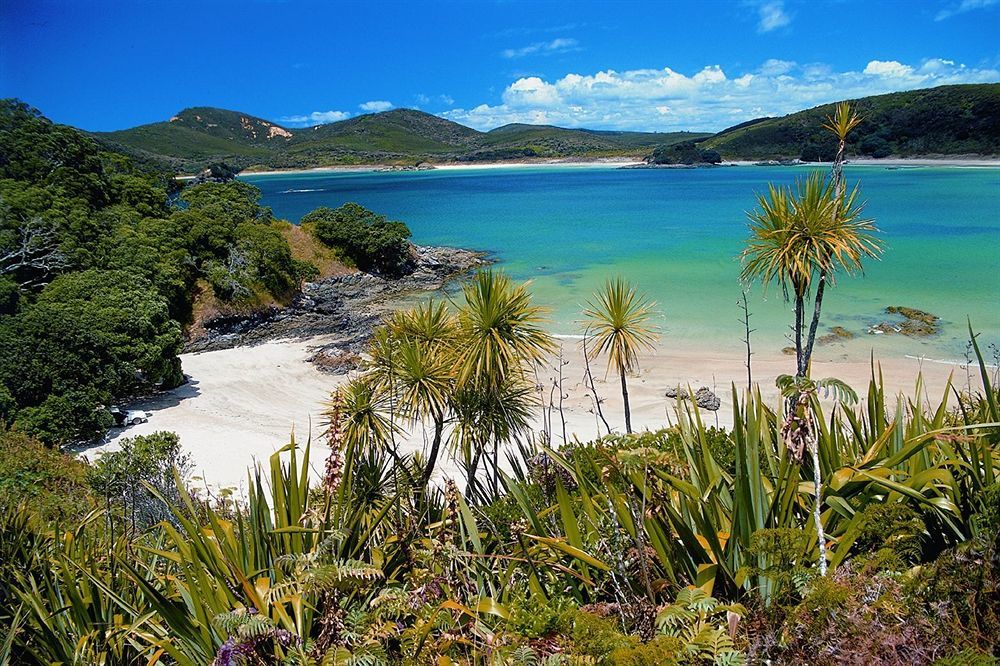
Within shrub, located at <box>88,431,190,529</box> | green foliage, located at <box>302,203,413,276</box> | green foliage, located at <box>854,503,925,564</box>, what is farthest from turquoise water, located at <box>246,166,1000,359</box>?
green foliage, located at <box>854,503,925,564</box>

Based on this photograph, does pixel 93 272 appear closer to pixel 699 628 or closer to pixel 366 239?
pixel 366 239

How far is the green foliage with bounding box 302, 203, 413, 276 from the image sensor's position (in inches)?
1385

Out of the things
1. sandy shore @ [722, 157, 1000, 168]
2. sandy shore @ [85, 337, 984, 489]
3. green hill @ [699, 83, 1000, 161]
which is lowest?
sandy shore @ [85, 337, 984, 489]

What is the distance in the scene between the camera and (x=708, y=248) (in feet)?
136

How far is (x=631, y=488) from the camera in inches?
137

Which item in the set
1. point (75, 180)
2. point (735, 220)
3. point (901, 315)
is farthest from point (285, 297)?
point (735, 220)

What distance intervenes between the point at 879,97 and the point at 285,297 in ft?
510

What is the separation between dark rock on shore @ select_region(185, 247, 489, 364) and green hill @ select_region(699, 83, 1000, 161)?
91533 millimetres

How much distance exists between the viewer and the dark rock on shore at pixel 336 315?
861 inches

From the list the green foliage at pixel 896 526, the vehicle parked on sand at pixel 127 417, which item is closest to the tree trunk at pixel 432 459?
the green foliage at pixel 896 526

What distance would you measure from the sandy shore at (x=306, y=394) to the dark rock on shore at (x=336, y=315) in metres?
1.14

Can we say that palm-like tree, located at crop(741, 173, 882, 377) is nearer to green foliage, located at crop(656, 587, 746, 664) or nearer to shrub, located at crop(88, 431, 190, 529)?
green foliage, located at crop(656, 587, 746, 664)

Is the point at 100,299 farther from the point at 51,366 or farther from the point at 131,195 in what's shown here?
the point at 131,195

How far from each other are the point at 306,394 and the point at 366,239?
741 inches
